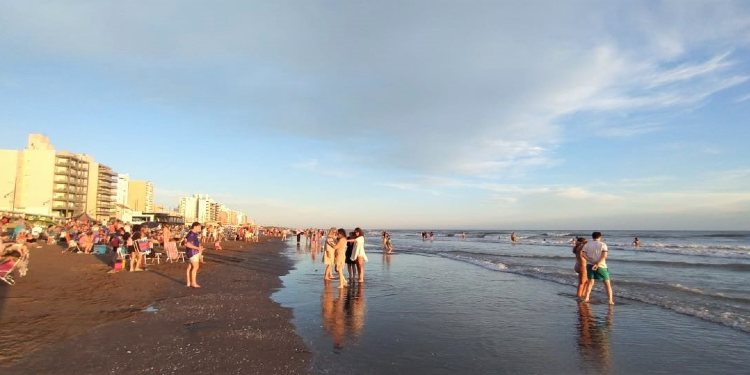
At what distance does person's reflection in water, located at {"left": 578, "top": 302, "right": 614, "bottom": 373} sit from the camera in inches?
244

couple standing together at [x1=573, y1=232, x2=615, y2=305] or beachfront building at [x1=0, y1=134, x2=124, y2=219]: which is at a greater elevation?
beachfront building at [x1=0, y1=134, x2=124, y2=219]

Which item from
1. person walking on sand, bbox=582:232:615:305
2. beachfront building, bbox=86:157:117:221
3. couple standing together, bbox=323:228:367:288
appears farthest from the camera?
beachfront building, bbox=86:157:117:221

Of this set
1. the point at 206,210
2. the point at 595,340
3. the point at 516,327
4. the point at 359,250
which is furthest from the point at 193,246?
the point at 206,210

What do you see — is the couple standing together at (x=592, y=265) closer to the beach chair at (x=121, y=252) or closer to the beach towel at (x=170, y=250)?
the beach chair at (x=121, y=252)

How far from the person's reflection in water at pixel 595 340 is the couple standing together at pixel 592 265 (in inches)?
34.1

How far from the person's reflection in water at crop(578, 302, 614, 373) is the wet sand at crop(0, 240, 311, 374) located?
4.11 metres

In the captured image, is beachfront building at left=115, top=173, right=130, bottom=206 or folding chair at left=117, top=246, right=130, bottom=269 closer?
folding chair at left=117, top=246, right=130, bottom=269

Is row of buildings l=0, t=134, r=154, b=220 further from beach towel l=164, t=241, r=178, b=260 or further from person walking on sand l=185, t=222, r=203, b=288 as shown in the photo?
person walking on sand l=185, t=222, r=203, b=288

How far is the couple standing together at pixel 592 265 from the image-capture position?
1088 cm

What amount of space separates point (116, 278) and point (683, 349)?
14233 mm

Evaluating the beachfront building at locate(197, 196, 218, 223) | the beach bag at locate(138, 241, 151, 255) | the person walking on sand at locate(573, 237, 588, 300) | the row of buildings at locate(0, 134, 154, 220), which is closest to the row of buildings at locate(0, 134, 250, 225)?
the row of buildings at locate(0, 134, 154, 220)

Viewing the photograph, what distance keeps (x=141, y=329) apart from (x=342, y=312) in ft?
12.3

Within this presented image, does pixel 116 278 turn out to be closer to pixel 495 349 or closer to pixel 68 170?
pixel 495 349

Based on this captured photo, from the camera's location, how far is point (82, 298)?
32.1 feet
